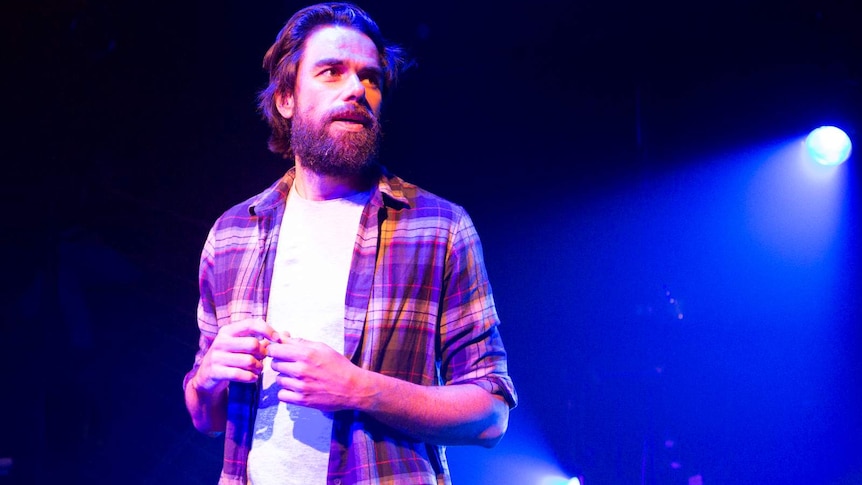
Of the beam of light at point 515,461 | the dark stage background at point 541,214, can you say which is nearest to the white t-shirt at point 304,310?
the dark stage background at point 541,214

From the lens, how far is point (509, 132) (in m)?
3.39

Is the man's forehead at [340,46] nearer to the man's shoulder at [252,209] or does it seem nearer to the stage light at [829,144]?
the man's shoulder at [252,209]

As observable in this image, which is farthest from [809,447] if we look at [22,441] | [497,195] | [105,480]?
[22,441]

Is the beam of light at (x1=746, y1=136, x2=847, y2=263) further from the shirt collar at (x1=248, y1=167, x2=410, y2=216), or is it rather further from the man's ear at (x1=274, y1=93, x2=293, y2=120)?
the man's ear at (x1=274, y1=93, x2=293, y2=120)

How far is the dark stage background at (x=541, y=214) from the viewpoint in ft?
9.74

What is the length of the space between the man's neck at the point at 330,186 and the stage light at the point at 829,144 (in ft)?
10.1

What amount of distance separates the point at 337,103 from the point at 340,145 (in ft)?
0.41

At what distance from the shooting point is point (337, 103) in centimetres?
171

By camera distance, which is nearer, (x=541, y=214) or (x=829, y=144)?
(x=541, y=214)

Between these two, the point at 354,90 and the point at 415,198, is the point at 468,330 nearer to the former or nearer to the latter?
the point at 415,198

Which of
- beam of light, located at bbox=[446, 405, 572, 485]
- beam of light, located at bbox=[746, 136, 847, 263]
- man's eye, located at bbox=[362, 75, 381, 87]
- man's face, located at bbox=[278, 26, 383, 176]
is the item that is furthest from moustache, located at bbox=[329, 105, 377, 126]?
beam of light, located at bbox=[746, 136, 847, 263]

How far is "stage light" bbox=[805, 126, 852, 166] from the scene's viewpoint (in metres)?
3.63

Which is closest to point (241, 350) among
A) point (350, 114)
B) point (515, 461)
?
point (350, 114)

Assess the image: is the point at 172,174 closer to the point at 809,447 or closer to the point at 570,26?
the point at 570,26
